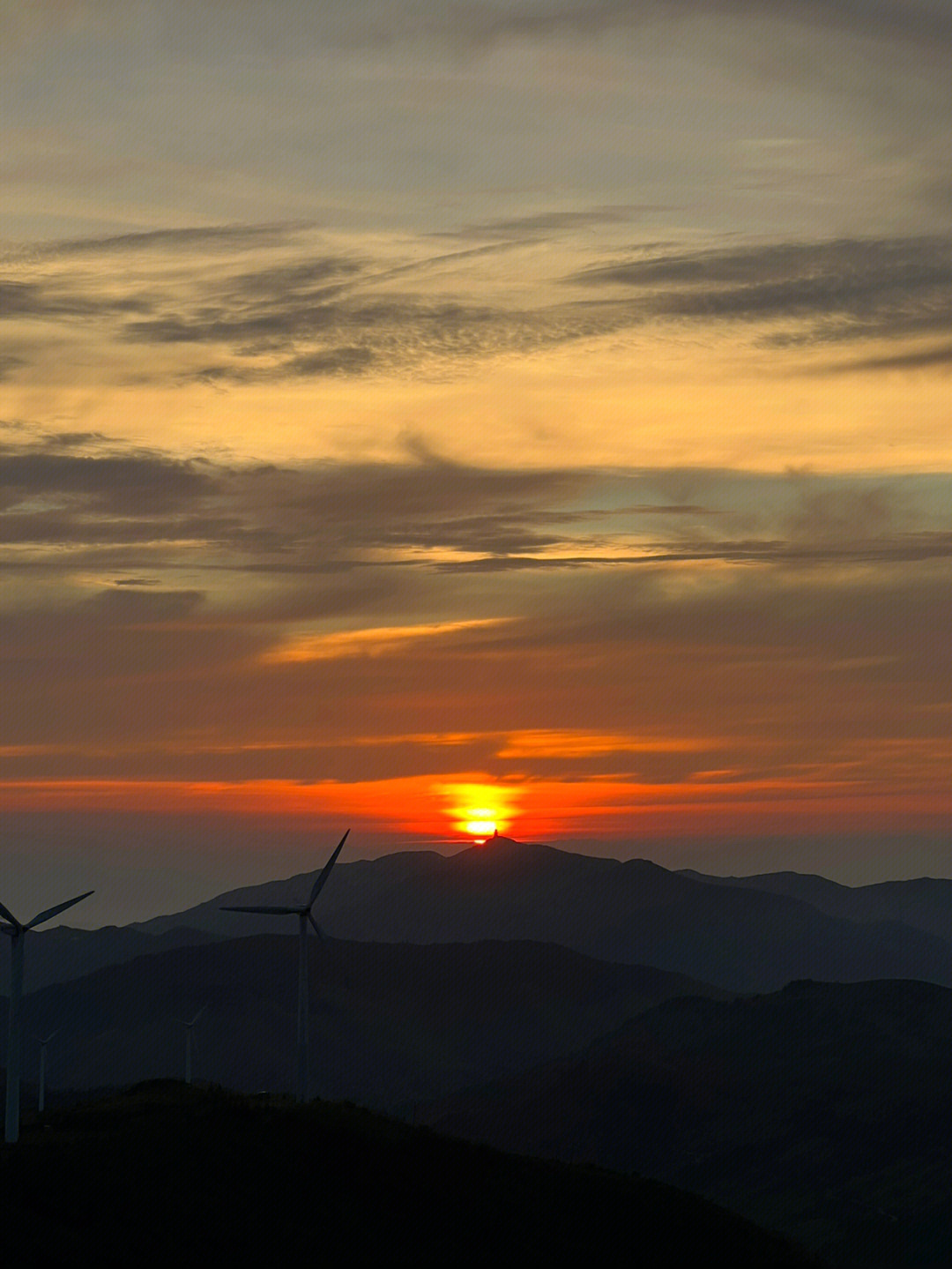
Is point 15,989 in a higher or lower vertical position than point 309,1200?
higher

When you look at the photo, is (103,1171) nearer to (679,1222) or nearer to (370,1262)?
(370,1262)

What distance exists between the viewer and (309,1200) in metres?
103

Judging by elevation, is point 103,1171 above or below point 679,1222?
above

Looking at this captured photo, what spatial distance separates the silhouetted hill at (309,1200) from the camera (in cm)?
9462

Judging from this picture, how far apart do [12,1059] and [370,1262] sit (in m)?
21.7

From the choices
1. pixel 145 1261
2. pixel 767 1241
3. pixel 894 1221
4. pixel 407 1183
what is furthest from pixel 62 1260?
pixel 894 1221

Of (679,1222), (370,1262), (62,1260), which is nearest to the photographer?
(62,1260)

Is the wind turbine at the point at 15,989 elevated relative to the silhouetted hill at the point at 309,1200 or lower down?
elevated

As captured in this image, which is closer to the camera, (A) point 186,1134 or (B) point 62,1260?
(B) point 62,1260

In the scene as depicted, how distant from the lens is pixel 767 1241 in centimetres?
11669

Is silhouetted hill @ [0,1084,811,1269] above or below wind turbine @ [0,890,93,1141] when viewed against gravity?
below

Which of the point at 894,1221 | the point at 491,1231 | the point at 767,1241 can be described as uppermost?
the point at 491,1231

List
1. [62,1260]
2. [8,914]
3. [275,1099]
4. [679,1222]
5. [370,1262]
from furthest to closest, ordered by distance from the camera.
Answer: [275,1099], [679,1222], [8,914], [370,1262], [62,1260]

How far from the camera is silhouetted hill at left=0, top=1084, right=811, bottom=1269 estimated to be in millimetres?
94625
